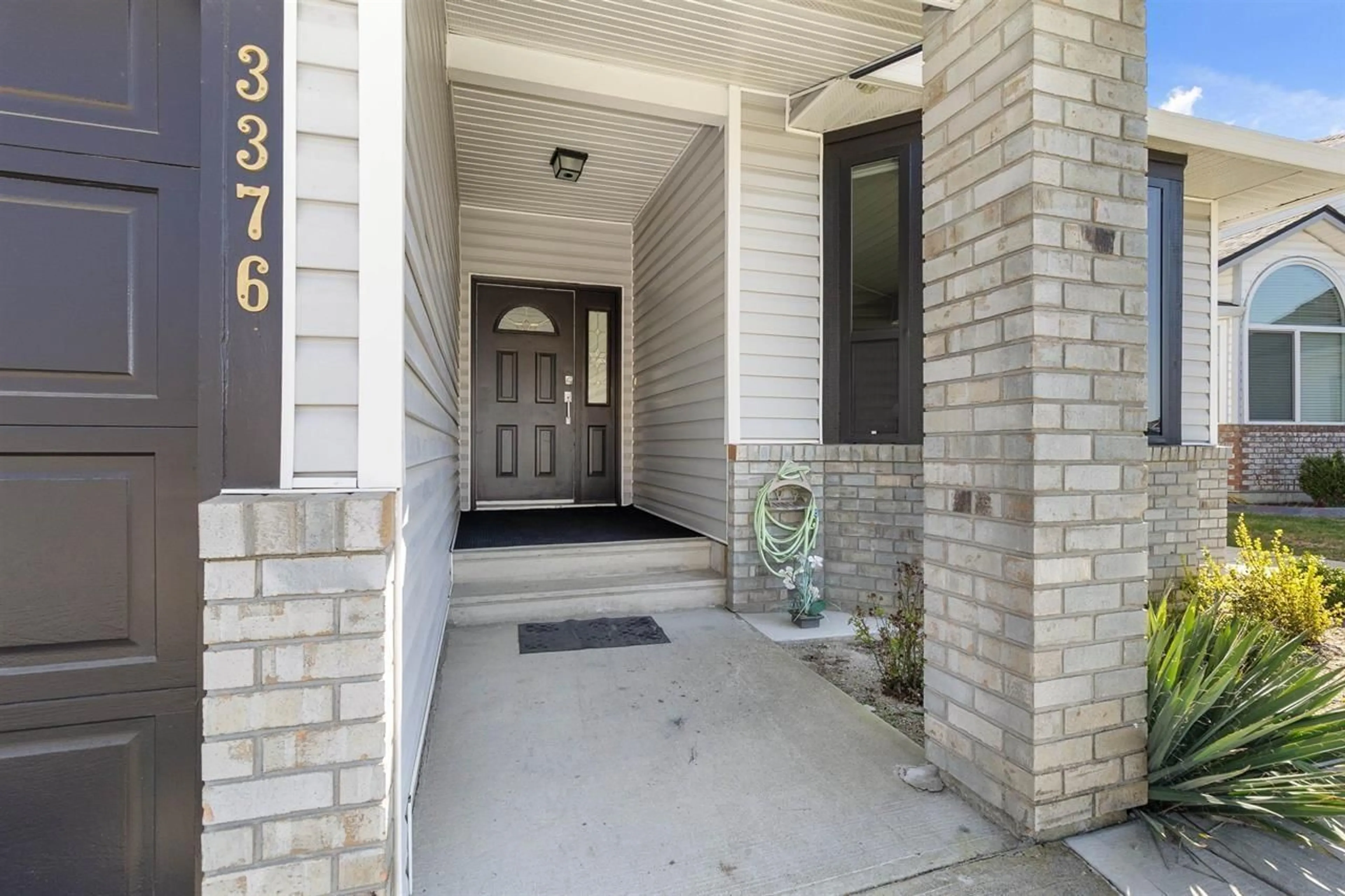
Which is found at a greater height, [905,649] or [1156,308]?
[1156,308]

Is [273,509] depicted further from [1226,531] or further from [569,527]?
[1226,531]

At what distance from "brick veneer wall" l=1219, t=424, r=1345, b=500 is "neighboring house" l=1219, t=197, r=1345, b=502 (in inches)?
0.5

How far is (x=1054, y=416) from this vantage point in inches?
66.2

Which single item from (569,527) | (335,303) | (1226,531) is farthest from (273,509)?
(1226,531)

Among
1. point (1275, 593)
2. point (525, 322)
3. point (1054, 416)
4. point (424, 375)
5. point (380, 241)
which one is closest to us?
point (380, 241)

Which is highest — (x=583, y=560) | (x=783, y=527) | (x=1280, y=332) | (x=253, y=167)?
(x=1280, y=332)

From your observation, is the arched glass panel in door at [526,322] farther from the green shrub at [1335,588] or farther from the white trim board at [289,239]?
the green shrub at [1335,588]

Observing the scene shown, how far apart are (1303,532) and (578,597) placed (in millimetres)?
8136

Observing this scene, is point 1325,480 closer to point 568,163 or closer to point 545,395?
point 545,395

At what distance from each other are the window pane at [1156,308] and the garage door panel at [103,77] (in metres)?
5.41

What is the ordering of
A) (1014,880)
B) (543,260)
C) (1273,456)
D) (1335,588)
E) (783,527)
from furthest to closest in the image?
(1273,456)
(543,260)
(1335,588)
(783,527)
(1014,880)

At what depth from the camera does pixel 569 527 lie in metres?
4.63

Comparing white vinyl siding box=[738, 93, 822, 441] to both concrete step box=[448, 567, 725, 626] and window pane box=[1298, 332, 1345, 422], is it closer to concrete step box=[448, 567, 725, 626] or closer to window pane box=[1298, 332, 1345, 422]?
concrete step box=[448, 567, 725, 626]

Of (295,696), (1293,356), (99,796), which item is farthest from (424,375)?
(1293,356)
